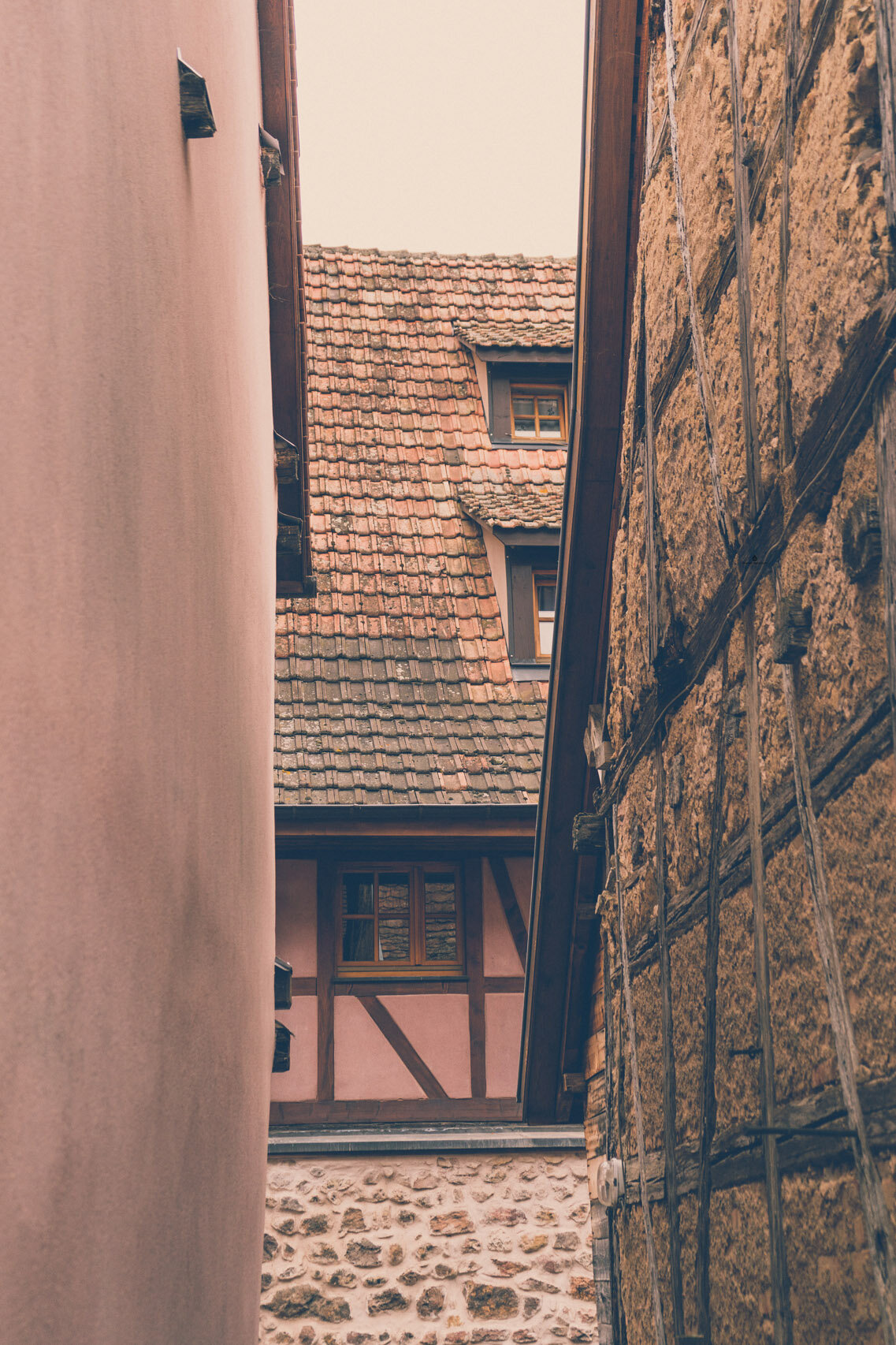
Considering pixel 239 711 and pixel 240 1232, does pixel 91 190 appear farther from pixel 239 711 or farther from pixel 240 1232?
pixel 240 1232

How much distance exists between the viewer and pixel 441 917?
700 cm

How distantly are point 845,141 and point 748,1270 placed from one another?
1.97 metres

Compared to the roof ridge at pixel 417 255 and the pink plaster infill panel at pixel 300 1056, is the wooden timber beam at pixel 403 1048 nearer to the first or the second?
the pink plaster infill panel at pixel 300 1056

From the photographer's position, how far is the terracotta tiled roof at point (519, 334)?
9.41m

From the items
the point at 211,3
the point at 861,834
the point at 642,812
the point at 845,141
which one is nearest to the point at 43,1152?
the point at 861,834

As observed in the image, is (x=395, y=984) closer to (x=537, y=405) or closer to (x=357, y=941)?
(x=357, y=941)

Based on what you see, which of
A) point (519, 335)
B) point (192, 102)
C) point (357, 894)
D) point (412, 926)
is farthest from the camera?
point (519, 335)

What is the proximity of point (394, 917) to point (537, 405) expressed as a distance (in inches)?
177

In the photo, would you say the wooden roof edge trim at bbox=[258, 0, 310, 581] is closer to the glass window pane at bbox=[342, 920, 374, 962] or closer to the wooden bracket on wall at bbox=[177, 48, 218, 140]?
the glass window pane at bbox=[342, 920, 374, 962]

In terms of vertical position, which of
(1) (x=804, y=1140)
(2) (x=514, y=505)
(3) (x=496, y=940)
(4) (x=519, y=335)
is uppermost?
(4) (x=519, y=335)

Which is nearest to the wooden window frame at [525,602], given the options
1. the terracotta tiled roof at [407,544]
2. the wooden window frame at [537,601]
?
the wooden window frame at [537,601]

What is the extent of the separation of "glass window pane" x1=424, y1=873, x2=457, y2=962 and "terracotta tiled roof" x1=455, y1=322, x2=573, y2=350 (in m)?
4.31

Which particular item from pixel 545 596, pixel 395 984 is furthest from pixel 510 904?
pixel 545 596

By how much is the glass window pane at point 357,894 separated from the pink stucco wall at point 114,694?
320 cm
